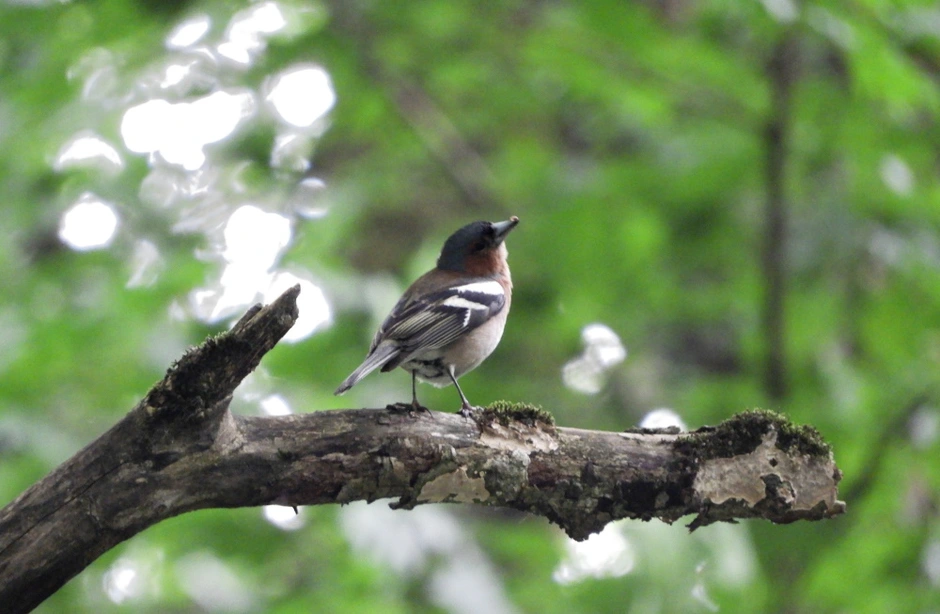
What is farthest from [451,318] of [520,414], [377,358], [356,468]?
[356,468]

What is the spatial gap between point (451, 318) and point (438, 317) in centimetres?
10

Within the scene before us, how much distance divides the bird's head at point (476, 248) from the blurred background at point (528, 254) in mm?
531

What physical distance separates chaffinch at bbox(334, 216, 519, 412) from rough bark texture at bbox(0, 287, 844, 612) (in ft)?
2.16

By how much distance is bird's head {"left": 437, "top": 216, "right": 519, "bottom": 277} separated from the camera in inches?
316

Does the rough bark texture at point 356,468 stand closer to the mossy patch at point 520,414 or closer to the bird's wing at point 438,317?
the mossy patch at point 520,414

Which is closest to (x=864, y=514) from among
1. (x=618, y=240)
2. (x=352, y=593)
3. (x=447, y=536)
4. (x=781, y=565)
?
(x=781, y=565)

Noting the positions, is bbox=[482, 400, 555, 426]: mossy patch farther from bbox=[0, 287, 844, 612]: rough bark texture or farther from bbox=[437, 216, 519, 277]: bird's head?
bbox=[437, 216, 519, 277]: bird's head

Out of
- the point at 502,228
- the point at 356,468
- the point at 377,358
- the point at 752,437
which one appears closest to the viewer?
the point at 356,468

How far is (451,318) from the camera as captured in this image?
665 centimetres

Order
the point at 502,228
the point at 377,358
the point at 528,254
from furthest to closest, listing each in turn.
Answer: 1. the point at 528,254
2. the point at 502,228
3. the point at 377,358

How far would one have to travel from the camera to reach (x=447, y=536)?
7.21 metres

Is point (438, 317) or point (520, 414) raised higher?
point (520, 414)

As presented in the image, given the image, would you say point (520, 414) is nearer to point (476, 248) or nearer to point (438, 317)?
point (438, 317)

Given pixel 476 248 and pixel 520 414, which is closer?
pixel 520 414
